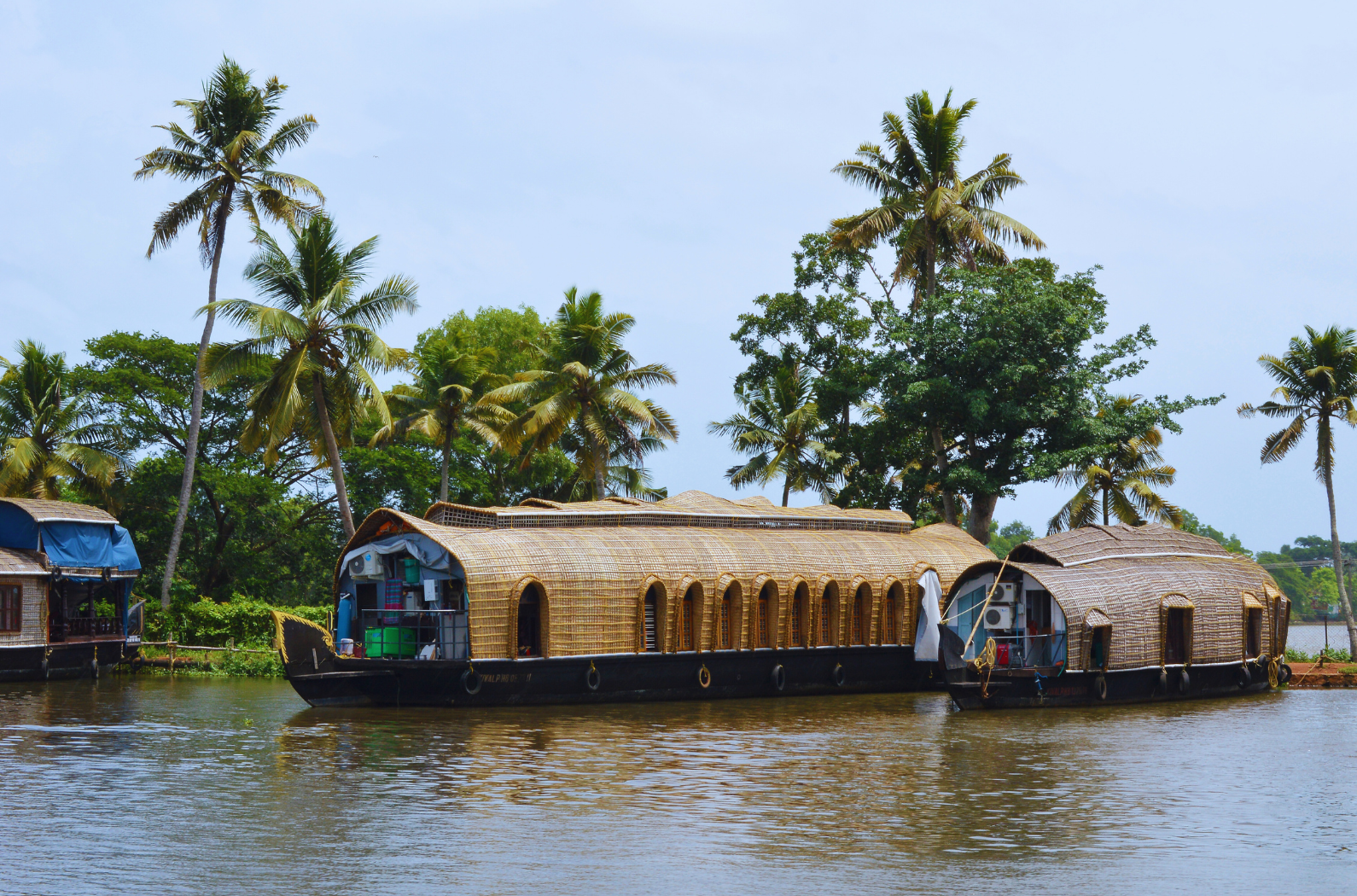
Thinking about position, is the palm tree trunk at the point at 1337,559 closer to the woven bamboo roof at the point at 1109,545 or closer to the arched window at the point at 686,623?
the woven bamboo roof at the point at 1109,545

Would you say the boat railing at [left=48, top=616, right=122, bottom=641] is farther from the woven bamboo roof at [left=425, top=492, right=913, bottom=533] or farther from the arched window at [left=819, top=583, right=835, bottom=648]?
the arched window at [left=819, top=583, right=835, bottom=648]

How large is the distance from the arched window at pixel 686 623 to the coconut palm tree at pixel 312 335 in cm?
874

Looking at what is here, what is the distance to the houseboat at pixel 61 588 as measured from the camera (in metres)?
27.1

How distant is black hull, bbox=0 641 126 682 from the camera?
26859 mm

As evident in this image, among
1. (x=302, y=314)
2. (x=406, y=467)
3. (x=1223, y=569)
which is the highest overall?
(x=302, y=314)

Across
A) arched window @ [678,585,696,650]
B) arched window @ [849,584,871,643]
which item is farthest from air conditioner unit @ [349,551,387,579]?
arched window @ [849,584,871,643]

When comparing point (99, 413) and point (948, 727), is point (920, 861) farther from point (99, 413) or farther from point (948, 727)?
point (99, 413)

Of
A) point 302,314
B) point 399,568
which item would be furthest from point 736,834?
point 302,314

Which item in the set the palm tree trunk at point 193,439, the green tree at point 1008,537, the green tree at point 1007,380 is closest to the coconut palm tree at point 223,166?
the palm tree trunk at point 193,439

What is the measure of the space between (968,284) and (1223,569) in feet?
33.4

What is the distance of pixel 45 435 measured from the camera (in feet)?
110

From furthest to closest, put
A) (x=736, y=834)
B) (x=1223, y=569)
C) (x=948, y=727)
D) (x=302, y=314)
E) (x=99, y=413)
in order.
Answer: (x=99, y=413) < (x=302, y=314) < (x=1223, y=569) < (x=948, y=727) < (x=736, y=834)

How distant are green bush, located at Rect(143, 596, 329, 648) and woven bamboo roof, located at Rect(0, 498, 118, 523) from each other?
128 inches

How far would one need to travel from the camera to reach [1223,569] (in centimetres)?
2588
